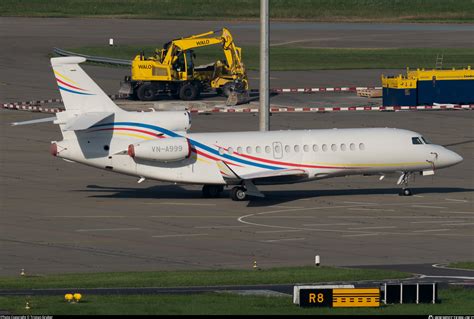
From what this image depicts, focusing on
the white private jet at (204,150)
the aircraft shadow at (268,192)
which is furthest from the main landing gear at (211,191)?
the white private jet at (204,150)

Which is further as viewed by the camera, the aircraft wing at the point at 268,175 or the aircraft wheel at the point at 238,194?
the aircraft wheel at the point at 238,194

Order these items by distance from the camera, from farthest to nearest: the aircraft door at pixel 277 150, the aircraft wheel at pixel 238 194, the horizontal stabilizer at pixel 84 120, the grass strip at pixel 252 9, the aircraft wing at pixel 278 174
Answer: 1. the grass strip at pixel 252 9
2. the aircraft wheel at pixel 238 194
3. the aircraft door at pixel 277 150
4. the aircraft wing at pixel 278 174
5. the horizontal stabilizer at pixel 84 120

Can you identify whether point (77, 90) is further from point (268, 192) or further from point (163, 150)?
point (268, 192)

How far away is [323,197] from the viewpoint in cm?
5628

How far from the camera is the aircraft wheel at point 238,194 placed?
179ft

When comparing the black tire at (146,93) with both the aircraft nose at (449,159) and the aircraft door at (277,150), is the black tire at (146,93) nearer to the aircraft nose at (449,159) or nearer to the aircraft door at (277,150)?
the aircraft door at (277,150)

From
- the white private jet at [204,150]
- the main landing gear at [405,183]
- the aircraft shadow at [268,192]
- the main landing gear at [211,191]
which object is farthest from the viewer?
the aircraft shadow at [268,192]

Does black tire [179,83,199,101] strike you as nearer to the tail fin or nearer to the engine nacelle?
the tail fin

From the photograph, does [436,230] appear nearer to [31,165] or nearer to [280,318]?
[280,318]

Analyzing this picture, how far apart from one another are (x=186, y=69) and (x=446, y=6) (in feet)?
231

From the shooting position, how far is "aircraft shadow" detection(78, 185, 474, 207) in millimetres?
56625

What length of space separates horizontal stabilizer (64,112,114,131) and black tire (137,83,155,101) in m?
34.0

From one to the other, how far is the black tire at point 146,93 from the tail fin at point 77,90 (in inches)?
1323

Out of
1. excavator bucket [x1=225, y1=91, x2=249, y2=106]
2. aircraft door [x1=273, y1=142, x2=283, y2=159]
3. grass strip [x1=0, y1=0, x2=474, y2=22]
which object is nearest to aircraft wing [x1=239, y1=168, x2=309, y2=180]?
→ aircraft door [x1=273, y1=142, x2=283, y2=159]
